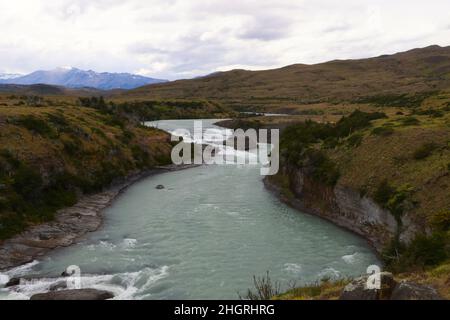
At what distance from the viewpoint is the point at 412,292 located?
15062 millimetres

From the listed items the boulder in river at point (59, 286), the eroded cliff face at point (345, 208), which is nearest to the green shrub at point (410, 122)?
the eroded cliff face at point (345, 208)

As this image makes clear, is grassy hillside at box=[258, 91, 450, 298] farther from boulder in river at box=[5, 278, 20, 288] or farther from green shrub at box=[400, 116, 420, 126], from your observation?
boulder in river at box=[5, 278, 20, 288]

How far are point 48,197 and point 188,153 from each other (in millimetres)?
36382

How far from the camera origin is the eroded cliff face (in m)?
33.8

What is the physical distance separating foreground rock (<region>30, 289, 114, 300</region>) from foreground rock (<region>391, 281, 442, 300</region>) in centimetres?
1668

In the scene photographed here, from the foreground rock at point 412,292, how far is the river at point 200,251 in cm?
1150

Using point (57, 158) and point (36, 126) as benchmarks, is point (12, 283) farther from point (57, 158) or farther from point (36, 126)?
point (36, 126)

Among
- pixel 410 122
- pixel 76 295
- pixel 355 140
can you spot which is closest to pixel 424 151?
pixel 355 140

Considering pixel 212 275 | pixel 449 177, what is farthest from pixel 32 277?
pixel 449 177

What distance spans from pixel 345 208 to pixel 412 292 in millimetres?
26281

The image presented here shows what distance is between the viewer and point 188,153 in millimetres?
79875

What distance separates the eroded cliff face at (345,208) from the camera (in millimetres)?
33778

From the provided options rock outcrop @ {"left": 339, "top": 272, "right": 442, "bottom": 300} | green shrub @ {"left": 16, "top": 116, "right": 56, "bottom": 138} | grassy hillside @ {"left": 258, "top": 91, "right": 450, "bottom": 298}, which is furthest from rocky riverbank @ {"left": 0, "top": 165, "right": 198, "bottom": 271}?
rock outcrop @ {"left": 339, "top": 272, "right": 442, "bottom": 300}
